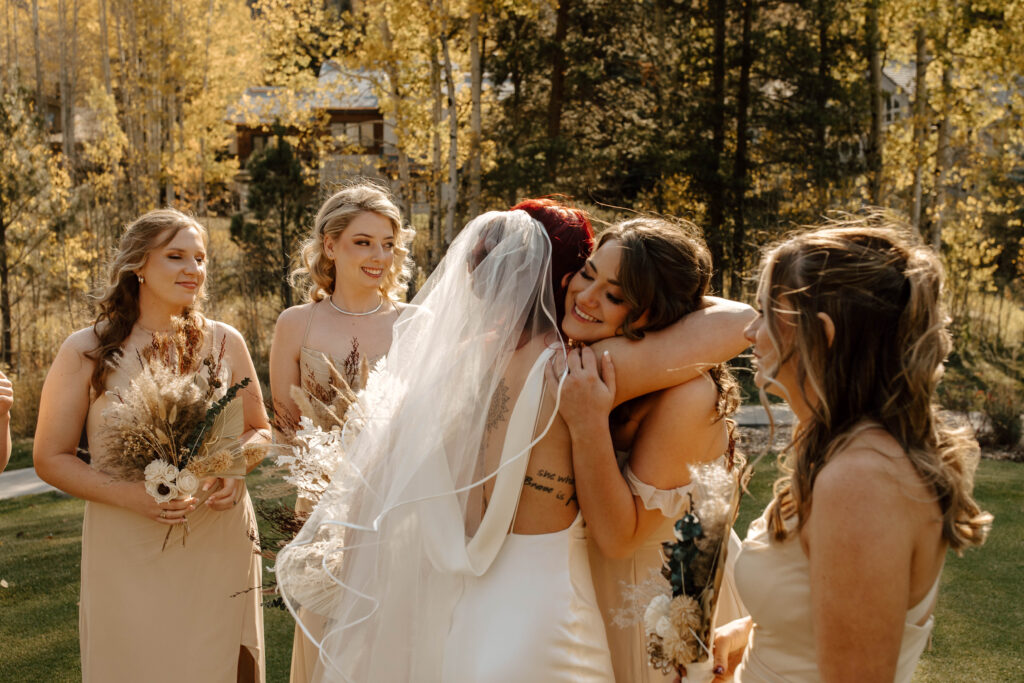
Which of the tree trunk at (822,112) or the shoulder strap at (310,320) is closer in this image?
the shoulder strap at (310,320)

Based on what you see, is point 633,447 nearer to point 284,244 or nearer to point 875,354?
point 875,354

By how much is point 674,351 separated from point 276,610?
448 cm

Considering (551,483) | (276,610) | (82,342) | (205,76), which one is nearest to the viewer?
(551,483)

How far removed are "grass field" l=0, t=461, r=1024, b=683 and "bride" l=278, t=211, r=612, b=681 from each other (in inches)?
119

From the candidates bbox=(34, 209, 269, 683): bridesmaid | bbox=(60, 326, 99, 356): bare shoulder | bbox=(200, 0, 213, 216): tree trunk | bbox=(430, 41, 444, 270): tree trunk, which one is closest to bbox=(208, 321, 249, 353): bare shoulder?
bbox=(34, 209, 269, 683): bridesmaid

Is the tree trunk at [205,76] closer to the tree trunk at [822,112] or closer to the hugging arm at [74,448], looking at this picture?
the tree trunk at [822,112]

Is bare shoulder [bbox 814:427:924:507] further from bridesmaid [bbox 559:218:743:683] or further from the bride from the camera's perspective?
the bride

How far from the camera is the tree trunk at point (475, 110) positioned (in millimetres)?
13617

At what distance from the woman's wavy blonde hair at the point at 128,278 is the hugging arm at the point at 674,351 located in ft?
6.95

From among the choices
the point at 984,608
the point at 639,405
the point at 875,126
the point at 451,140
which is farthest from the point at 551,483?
the point at 875,126

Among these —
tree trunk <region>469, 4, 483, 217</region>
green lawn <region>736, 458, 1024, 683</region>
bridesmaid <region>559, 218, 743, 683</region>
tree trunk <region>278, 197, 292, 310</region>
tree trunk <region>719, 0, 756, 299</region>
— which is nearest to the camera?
bridesmaid <region>559, 218, 743, 683</region>

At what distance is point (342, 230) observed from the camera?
4324 mm

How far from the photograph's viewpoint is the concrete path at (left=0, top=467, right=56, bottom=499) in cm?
870

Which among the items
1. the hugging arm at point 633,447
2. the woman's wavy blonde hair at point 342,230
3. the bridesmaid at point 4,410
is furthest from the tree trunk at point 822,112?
the bridesmaid at point 4,410
